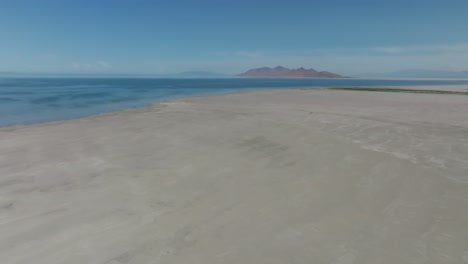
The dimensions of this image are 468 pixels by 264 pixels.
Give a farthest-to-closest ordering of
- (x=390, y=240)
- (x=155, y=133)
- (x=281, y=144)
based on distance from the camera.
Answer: (x=155, y=133) < (x=281, y=144) < (x=390, y=240)

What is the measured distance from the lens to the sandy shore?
3561mm

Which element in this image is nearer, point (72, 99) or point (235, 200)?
point (235, 200)

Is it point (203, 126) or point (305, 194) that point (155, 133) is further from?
point (305, 194)

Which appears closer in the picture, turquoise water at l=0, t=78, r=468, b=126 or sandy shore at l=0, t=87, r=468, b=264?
sandy shore at l=0, t=87, r=468, b=264

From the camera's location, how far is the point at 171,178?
6035 millimetres

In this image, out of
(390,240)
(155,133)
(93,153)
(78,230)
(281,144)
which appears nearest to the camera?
(390,240)

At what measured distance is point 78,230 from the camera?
4.01 m

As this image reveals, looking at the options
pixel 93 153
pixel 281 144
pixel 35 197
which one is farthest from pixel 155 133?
pixel 35 197

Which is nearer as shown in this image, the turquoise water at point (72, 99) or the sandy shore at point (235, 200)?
the sandy shore at point (235, 200)

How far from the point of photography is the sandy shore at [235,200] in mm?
3561

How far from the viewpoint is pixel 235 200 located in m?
5.00

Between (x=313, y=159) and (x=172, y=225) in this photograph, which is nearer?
(x=172, y=225)

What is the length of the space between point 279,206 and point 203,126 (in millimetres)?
7798

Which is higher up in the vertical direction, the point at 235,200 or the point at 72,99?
the point at 235,200
